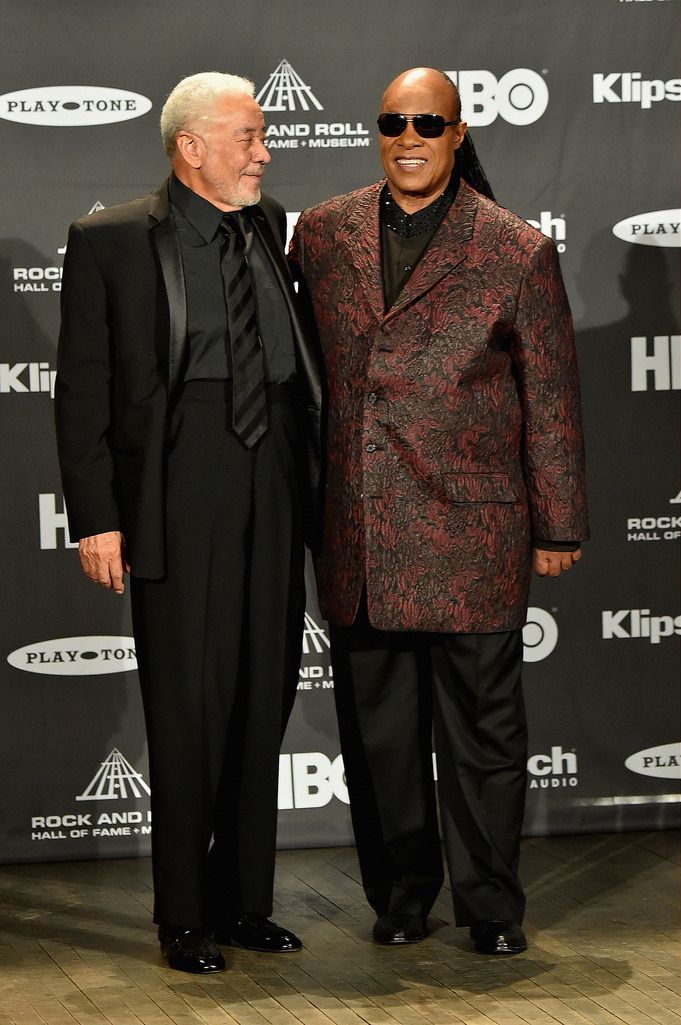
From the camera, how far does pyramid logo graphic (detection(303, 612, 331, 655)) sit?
457 centimetres

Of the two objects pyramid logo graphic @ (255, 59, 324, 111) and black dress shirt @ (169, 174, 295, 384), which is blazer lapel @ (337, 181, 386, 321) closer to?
black dress shirt @ (169, 174, 295, 384)

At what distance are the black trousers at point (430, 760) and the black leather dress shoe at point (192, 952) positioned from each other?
43cm

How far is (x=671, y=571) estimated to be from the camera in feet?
15.1

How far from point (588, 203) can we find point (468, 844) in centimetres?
186

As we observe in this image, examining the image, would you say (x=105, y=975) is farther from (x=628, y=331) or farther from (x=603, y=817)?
(x=628, y=331)

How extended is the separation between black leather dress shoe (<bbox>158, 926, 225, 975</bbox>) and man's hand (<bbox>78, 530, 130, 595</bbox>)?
2.54ft

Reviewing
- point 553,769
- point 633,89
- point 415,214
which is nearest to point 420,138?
point 415,214

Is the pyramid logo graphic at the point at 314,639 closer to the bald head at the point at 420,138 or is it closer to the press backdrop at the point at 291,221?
the press backdrop at the point at 291,221

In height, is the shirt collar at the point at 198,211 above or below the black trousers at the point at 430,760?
above

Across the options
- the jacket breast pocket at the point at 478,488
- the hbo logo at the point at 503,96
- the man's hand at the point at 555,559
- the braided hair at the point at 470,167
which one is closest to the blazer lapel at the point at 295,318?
the jacket breast pocket at the point at 478,488

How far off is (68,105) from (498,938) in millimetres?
2403

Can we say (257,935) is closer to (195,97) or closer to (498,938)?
(498,938)

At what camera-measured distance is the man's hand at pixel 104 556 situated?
3.40 m

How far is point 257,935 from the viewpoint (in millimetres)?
3621
